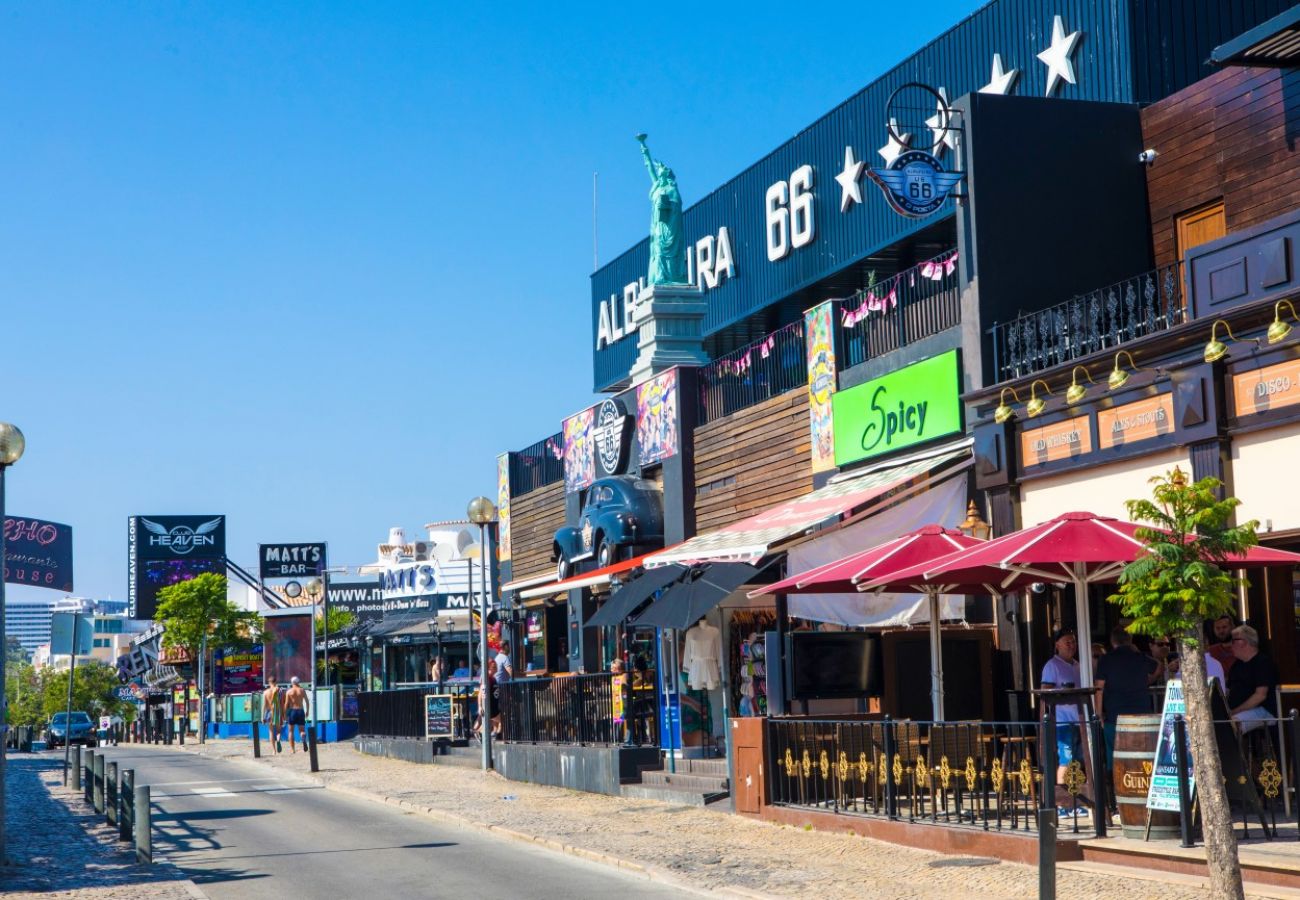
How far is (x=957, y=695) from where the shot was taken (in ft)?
57.1

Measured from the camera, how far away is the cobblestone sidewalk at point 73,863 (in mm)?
13164

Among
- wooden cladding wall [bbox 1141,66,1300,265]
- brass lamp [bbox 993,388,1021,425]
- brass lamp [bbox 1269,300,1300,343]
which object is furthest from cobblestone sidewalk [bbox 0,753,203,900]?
wooden cladding wall [bbox 1141,66,1300,265]

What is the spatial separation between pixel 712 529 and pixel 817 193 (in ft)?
23.1

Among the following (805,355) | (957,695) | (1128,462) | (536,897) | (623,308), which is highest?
(623,308)

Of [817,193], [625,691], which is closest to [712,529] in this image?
[625,691]

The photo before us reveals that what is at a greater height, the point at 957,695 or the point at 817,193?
the point at 817,193

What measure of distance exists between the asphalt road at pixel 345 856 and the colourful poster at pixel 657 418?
7.58m

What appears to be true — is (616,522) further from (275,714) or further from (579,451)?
(275,714)

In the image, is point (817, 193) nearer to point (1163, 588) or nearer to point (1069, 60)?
point (1069, 60)

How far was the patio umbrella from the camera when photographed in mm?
14906

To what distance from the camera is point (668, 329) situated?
27938mm

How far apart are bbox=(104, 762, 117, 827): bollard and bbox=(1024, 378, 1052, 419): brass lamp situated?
11.4 meters

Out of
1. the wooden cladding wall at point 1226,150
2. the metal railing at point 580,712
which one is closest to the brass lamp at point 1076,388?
the wooden cladding wall at point 1226,150

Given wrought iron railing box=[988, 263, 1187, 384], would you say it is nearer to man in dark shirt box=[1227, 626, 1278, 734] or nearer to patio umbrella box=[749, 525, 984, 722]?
patio umbrella box=[749, 525, 984, 722]
